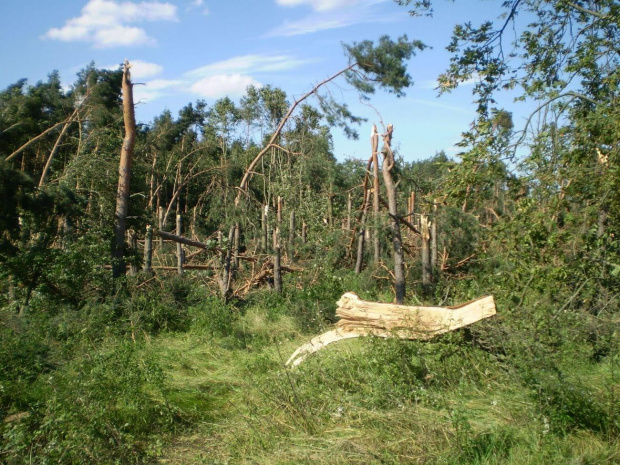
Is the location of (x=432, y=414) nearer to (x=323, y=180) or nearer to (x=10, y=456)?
(x=10, y=456)

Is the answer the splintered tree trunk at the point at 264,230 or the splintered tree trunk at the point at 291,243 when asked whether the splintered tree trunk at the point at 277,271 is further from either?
the splintered tree trunk at the point at 291,243

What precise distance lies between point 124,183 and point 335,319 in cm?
483

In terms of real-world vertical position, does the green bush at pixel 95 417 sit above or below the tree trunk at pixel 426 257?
below

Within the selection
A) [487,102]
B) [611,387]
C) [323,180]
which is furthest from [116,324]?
[323,180]

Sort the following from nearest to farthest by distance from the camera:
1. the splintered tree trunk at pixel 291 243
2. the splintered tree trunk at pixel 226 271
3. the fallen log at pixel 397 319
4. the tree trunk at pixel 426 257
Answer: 1. the fallen log at pixel 397 319
2. the splintered tree trunk at pixel 226 271
3. the tree trunk at pixel 426 257
4. the splintered tree trunk at pixel 291 243

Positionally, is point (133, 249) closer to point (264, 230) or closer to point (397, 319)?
point (264, 230)

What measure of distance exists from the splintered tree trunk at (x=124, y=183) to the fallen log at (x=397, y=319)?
5.20 metres

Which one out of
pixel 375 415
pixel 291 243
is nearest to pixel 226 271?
pixel 291 243

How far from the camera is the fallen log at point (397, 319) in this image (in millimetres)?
5697

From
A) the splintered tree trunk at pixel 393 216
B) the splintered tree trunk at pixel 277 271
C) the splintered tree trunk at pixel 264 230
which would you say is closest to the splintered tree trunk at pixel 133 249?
the splintered tree trunk at pixel 264 230

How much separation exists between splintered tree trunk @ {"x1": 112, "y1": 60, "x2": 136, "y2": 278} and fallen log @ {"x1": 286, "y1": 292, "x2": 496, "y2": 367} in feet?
17.1

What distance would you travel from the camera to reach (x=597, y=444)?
3932 mm

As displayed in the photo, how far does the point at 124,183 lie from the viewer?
427 inches

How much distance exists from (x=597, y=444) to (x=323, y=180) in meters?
14.4
